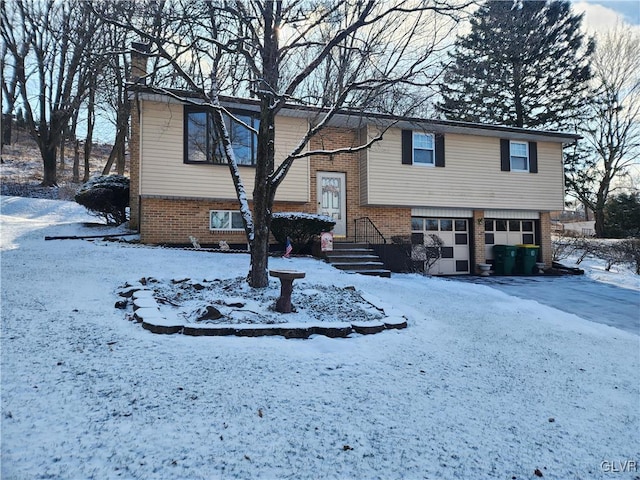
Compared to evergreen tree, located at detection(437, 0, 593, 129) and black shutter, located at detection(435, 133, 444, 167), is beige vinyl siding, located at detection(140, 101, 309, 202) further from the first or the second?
evergreen tree, located at detection(437, 0, 593, 129)

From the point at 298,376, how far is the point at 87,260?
20.0 feet

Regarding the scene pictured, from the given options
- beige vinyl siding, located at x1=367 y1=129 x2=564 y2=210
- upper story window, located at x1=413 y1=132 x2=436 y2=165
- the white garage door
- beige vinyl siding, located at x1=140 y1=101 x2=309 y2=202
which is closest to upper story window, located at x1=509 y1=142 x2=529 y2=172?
beige vinyl siding, located at x1=367 y1=129 x2=564 y2=210

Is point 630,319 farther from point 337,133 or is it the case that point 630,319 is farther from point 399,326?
point 337,133

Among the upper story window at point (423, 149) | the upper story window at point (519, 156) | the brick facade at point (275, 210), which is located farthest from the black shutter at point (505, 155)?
the brick facade at point (275, 210)

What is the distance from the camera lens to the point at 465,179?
13797mm

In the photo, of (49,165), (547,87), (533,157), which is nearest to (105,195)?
(49,165)

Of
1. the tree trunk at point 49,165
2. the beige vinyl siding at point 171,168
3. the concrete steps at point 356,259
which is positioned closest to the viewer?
the concrete steps at point 356,259

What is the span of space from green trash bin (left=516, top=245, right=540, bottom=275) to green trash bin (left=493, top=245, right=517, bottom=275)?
0.98 feet

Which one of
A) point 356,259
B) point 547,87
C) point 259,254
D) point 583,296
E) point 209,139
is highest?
point 547,87

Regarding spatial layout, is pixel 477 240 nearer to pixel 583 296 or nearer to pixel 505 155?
pixel 505 155

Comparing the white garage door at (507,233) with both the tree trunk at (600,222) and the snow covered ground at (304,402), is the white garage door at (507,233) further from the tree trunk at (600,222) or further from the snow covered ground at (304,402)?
the tree trunk at (600,222)

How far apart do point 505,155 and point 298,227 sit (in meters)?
8.23

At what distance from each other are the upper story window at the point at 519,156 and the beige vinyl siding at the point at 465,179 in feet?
0.84

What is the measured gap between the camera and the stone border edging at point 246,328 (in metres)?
4.18
